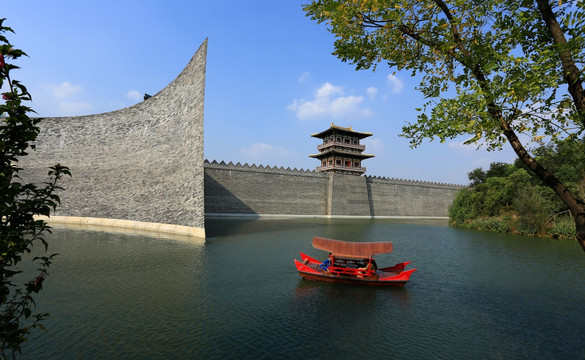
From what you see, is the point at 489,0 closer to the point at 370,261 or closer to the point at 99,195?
the point at 370,261

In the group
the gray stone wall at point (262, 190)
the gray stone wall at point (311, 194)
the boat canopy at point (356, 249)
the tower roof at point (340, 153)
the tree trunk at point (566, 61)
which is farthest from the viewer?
the tower roof at point (340, 153)

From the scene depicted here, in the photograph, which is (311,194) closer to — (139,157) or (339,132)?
(339,132)

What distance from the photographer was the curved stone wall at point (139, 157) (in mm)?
19016

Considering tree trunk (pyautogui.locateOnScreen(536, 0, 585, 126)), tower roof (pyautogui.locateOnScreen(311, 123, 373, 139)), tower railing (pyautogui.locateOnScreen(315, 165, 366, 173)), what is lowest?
tree trunk (pyautogui.locateOnScreen(536, 0, 585, 126))

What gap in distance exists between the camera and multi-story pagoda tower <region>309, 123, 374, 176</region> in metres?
46.6

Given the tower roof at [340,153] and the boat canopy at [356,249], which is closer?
the boat canopy at [356,249]

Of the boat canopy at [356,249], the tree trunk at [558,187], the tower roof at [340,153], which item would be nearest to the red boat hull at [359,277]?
the boat canopy at [356,249]

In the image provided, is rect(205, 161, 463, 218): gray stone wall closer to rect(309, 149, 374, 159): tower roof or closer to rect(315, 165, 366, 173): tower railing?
rect(315, 165, 366, 173): tower railing

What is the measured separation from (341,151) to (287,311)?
41.3 metres

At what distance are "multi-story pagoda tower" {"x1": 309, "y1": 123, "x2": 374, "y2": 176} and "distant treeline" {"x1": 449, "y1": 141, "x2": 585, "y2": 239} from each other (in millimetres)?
18712

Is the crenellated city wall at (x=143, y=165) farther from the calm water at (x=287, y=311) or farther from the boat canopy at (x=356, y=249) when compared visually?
the boat canopy at (x=356, y=249)

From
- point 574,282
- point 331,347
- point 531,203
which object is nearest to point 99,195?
point 331,347

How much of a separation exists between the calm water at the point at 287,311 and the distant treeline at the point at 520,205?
10.9 m

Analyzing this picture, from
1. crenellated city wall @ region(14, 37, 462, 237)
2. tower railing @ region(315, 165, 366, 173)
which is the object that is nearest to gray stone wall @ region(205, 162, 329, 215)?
crenellated city wall @ region(14, 37, 462, 237)
